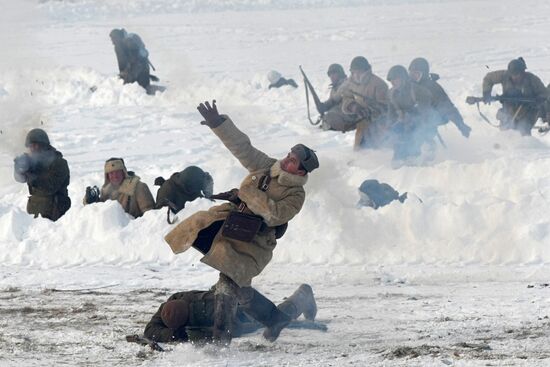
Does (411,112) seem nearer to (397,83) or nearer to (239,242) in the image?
(397,83)

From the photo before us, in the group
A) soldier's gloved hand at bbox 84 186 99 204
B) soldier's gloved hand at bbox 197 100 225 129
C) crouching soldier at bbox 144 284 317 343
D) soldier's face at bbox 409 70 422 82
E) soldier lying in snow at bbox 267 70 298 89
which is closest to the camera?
soldier's gloved hand at bbox 197 100 225 129

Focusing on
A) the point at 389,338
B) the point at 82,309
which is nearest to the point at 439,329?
the point at 389,338

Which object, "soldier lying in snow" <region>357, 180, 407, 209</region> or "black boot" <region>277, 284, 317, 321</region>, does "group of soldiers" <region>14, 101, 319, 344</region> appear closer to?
"black boot" <region>277, 284, 317, 321</region>

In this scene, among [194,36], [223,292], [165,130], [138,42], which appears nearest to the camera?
[223,292]

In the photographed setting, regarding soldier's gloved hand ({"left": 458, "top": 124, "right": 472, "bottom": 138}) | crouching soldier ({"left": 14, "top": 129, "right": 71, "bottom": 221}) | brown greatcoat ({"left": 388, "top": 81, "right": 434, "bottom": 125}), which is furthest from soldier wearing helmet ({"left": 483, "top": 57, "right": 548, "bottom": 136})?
crouching soldier ({"left": 14, "top": 129, "right": 71, "bottom": 221})

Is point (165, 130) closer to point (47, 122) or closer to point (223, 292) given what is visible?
point (47, 122)

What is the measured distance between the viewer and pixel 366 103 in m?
17.4

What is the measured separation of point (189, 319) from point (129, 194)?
3.79m

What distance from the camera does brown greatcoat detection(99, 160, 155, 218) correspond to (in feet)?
36.9

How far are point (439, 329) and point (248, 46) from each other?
27.1m

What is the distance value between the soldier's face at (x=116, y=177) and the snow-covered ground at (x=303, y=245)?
47 cm

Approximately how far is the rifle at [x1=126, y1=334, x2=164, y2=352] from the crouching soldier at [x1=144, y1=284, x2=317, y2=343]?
0.04 meters

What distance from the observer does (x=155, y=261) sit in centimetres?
1027

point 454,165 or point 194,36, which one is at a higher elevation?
point 194,36
